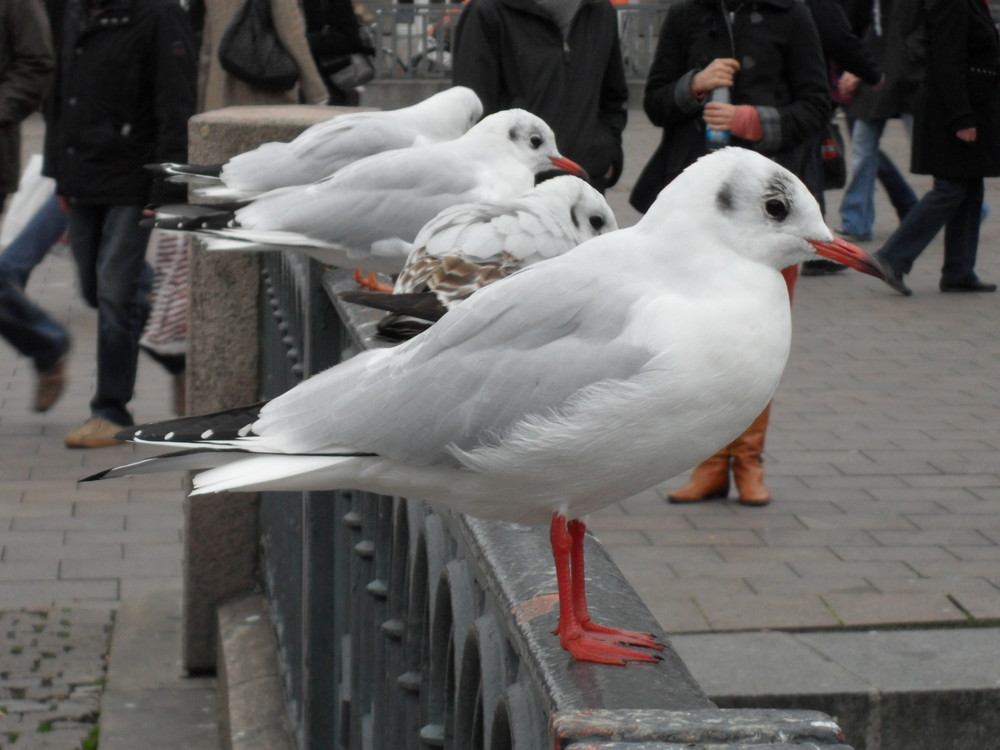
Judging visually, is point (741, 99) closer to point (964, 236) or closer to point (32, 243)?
point (32, 243)

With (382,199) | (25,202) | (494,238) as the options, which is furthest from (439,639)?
(25,202)

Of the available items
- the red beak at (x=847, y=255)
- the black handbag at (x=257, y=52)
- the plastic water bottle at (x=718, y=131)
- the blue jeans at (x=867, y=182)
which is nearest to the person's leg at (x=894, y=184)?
the blue jeans at (x=867, y=182)

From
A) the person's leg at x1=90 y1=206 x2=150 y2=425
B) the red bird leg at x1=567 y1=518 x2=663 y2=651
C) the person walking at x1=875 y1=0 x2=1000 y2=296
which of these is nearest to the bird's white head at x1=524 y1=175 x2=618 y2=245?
the red bird leg at x1=567 y1=518 x2=663 y2=651

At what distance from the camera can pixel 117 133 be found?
689cm

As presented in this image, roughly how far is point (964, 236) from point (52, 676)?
720 centimetres

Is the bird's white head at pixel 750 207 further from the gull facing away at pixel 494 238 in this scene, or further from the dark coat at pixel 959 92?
the dark coat at pixel 959 92

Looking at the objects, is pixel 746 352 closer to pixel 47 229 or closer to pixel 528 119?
pixel 528 119

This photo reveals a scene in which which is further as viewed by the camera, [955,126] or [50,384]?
[955,126]

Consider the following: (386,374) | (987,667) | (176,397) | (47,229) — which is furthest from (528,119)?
(47,229)

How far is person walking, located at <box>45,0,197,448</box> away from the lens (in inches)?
269

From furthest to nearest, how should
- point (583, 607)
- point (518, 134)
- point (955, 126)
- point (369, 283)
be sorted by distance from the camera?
1. point (955, 126)
2. point (518, 134)
3. point (369, 283)
4. point (583, 607)

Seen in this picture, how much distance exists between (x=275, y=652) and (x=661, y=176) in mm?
2534

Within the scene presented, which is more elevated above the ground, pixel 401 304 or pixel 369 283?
pixel 401 304

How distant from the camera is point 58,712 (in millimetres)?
4484
